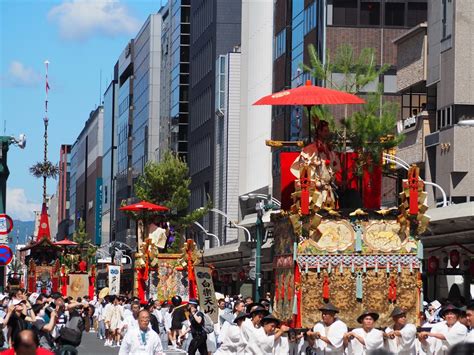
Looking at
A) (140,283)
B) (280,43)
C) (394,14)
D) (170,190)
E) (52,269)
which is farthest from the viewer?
(52,269)

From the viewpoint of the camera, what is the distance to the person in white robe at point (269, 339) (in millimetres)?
19984

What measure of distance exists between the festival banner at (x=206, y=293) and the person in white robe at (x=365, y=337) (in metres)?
11.4

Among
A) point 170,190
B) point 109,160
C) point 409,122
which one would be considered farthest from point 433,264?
point 109,160

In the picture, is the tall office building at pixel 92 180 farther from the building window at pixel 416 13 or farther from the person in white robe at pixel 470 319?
the person in white robe at pixel 470 319

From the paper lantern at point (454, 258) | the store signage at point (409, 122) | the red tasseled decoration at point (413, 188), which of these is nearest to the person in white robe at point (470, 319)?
the red tasseled decoration at point (413, 188)

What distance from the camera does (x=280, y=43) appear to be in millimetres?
76500

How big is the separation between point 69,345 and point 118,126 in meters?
131

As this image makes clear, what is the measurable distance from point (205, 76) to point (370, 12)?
32.8 m

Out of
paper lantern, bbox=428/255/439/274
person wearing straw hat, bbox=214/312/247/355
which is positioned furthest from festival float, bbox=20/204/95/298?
person wearing straw hat, bbox=214/312/247/355

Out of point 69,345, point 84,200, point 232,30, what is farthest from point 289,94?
point 84,200

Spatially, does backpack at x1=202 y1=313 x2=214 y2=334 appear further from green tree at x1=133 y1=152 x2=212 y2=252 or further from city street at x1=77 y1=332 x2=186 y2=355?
green tree at x1=133 y1=152 x2=212 y2=252

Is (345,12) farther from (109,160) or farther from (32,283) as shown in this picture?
(109,160)

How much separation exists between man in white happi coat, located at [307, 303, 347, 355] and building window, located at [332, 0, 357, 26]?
153 feet

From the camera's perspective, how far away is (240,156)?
8762 centimetres
